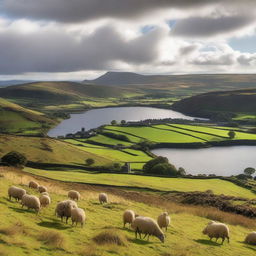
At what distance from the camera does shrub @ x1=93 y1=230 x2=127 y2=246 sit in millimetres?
16789

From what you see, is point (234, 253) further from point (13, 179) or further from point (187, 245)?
point (13, 179)

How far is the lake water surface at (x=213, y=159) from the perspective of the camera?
124562 millimetres

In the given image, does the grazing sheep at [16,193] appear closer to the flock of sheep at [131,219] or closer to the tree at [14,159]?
the flock of sheep at [131,219]

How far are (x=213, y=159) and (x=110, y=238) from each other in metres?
128

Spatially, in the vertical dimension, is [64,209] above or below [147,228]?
above

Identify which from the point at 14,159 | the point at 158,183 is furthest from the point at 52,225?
the point at 14,159

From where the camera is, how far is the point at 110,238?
16.9 m

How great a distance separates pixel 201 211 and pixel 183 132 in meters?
142

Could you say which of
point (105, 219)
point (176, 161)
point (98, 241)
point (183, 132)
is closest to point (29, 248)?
point (98, 241)

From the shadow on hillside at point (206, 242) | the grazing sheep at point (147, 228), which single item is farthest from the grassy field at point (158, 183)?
the grazing sheep at point (147, 228)

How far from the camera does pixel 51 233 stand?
1603cm

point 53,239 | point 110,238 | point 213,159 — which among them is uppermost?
point 53,239

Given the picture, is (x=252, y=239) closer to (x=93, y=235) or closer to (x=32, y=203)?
(x=93, y=235)

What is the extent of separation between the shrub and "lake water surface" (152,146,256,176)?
342ft
